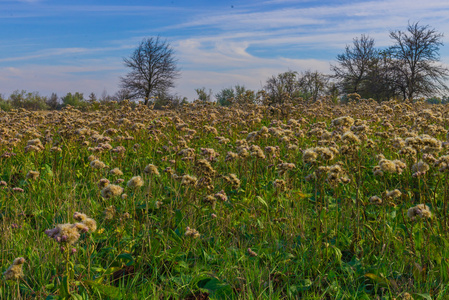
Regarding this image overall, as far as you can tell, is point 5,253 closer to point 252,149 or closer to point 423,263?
point 252,149

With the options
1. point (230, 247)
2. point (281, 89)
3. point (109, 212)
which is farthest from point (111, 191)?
point (281, 89)

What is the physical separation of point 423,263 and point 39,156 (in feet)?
22.7

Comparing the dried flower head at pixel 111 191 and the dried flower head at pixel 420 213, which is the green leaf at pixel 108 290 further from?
the dried flower head at pixel 420 213

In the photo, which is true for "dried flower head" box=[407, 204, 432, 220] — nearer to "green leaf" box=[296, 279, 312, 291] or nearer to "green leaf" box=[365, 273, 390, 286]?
"green leaf" box=[365, 273, 390, 286]

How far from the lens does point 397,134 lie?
741 cm

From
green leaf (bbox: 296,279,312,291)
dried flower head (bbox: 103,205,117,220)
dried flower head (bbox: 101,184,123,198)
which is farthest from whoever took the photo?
dried flower head (bbox: 103,205,117,220)

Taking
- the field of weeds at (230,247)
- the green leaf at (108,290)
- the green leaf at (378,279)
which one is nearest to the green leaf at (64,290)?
the field of weeds at (230,247)

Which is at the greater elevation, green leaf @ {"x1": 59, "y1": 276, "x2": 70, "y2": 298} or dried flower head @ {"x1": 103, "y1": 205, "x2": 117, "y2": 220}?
dried flower head @ {"x1": 103, "y1": 205, "x2": 117, "y2": 220}

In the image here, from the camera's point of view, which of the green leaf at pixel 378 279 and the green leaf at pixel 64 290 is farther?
the green leaf at pixel 378 279

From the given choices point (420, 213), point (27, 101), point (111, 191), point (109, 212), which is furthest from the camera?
point (27, 101)

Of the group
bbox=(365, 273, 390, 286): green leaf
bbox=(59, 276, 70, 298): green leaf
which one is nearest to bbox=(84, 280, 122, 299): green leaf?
bbox=(59, 276, 70, 298): green leaf

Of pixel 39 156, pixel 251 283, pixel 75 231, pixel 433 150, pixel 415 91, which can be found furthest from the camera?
pixel 415 91

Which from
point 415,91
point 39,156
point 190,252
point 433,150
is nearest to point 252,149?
point 190,252

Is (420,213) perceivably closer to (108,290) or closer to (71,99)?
(108,290)
